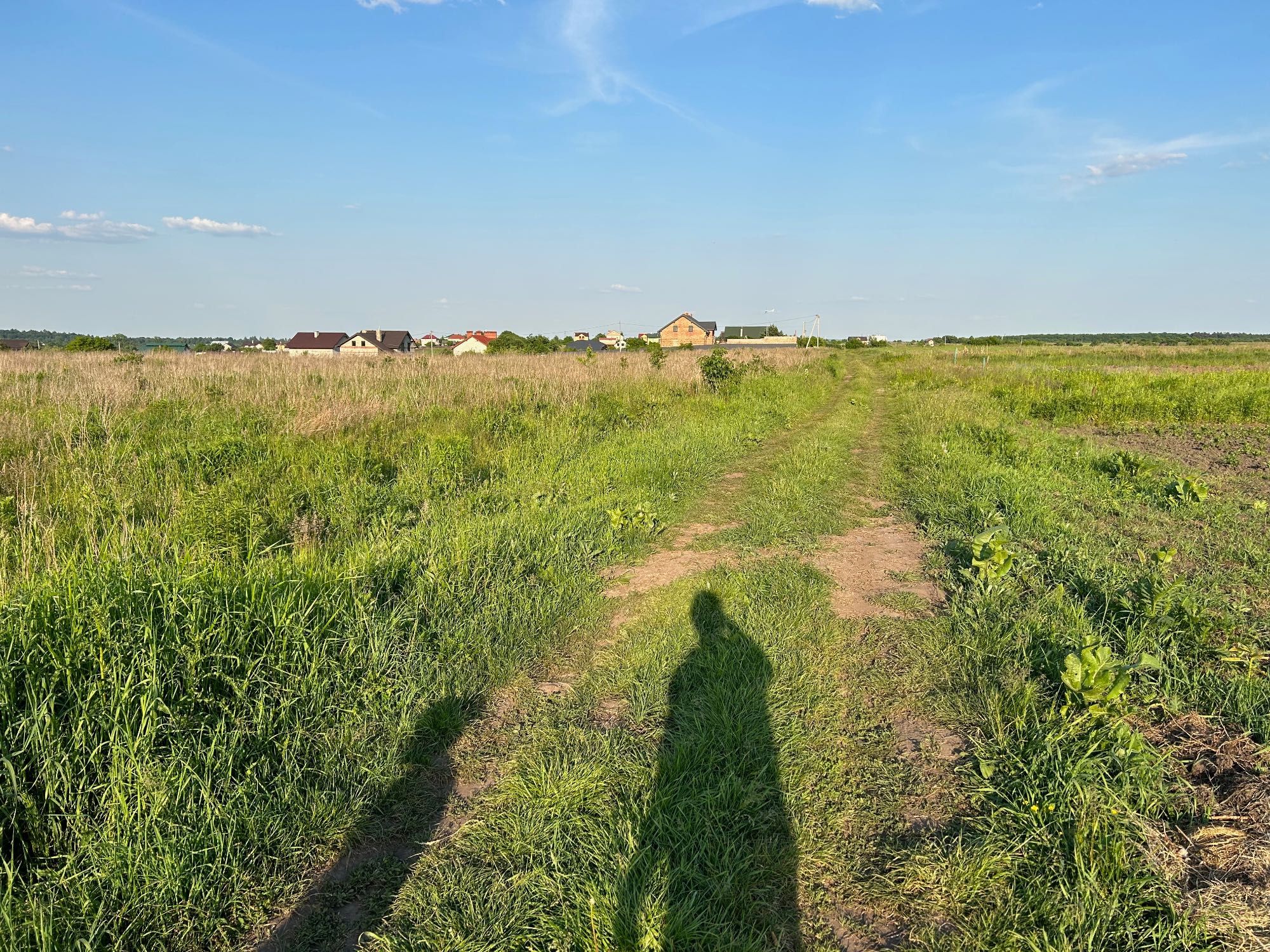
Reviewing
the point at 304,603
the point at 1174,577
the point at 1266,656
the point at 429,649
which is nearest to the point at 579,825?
the point at 429,649

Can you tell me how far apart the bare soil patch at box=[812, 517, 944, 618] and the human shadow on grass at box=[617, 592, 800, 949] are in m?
1.47

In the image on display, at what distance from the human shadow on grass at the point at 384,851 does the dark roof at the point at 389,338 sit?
3095 inches

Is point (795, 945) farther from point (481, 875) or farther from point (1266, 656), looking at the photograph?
point (1266, 656)

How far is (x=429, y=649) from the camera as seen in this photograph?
12.5ft

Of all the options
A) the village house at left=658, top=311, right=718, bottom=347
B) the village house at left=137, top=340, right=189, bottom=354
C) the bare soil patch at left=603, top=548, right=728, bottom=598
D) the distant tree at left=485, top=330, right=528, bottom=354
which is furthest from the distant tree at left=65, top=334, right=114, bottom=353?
the village house at left=658, top=311, right=718, bottom=347

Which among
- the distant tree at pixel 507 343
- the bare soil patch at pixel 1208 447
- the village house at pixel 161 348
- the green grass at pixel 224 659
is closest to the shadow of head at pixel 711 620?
the green grass at pixel 224 659

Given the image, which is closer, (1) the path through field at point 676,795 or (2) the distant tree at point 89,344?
(1) the path through field at point 676,795

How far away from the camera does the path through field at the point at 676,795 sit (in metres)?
2.19

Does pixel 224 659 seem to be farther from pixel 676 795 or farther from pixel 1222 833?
pixel 1222 833

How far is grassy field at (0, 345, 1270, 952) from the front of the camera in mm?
2186

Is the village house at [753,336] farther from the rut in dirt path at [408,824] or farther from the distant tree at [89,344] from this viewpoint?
the rut in dirt path at [408,824]

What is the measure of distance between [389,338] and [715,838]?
8679 cm

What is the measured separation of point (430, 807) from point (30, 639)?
1.72 meters

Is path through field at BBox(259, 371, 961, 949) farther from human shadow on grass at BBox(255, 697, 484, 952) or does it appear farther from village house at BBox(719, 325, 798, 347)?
village house at BBox(719, 325, 798, 347)
